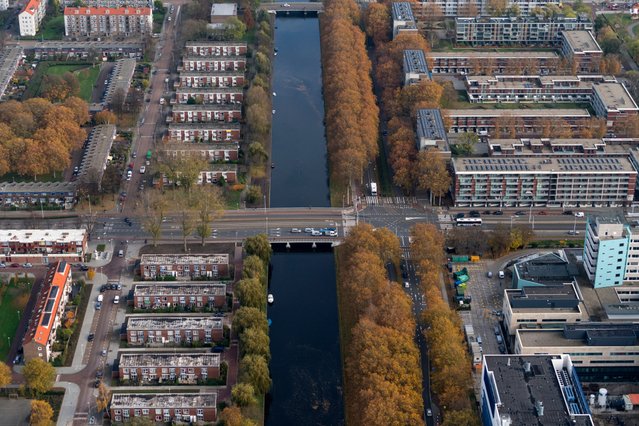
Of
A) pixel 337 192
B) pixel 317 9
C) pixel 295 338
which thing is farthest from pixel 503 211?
pixel 317 9

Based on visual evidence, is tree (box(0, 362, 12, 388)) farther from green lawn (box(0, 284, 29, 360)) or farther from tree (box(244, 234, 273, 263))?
tree (box(244, 234, 273, 263))

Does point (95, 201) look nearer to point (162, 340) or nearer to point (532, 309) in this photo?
point (162, 340)

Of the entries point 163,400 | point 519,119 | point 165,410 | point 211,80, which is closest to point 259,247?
point 163,400

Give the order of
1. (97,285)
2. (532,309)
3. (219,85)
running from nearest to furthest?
1. (532,309)
2. (97,285)
3. (219,85)

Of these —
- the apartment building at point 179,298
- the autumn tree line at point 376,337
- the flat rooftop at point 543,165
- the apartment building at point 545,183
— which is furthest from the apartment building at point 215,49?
the apartment building at point 179,298

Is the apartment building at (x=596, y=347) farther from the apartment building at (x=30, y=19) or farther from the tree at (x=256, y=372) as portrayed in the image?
the apartment building at (x=30, y=19)
